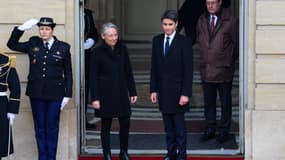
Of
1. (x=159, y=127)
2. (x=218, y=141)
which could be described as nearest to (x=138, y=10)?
(x=159, y=127)

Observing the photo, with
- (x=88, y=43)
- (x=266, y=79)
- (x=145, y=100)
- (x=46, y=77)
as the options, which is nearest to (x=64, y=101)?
(x=46, y=77)

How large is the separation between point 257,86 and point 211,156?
1.00 m

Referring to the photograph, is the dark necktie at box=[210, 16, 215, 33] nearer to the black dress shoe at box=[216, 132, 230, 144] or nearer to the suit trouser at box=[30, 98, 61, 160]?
the black dress shoe at box=[216, 132, 230, 144]

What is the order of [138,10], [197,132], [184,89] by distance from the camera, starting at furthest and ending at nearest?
[138,10], [197,132], [184,89]

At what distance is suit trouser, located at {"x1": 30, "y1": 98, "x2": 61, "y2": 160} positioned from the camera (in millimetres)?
9750

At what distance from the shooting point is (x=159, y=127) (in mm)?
11945

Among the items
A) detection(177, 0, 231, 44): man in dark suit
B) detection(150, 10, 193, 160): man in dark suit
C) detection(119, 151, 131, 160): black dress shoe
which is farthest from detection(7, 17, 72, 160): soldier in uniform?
detection(177, 0, 231, 44): man in dark suit

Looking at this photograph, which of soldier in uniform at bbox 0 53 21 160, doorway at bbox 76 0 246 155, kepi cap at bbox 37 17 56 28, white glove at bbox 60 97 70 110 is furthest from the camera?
doorway at bbox 76 0 246 155

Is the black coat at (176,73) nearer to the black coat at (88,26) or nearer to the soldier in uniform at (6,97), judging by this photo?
the soldier in uniform at (6,97)

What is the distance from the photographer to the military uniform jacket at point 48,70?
9.66m

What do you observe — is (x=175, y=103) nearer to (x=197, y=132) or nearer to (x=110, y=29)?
(x=110, y=29)

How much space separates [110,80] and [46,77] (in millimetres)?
723

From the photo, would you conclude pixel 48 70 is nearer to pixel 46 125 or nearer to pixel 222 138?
pixel 46 125

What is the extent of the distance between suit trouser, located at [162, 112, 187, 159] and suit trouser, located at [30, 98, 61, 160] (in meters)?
1.22
